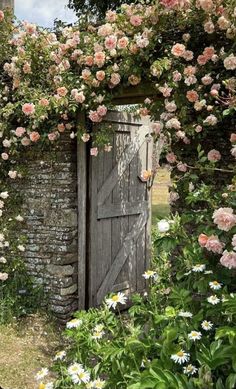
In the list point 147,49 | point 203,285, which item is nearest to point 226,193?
point 203,285

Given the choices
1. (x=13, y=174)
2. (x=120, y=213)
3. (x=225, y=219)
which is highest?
(x=13, y=174)

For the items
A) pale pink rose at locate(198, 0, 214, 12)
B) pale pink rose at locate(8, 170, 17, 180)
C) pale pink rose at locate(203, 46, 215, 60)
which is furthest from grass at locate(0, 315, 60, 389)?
pale pink rose at locate(198, 0, 214, 12)

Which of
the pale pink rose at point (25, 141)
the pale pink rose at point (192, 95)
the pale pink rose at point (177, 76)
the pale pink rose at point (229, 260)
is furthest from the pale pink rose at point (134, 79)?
the pale pink rose at point (229, 260)

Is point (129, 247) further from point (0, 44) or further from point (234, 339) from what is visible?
point (234, 339)

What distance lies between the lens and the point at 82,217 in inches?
197

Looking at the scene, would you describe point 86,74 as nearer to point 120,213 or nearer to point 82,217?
point 82,217

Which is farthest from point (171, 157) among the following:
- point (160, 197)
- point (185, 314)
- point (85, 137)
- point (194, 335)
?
point (160, 197)

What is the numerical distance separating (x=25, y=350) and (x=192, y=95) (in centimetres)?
286

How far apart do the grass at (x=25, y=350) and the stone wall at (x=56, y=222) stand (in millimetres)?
259

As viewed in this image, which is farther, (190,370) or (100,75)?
(100,75)

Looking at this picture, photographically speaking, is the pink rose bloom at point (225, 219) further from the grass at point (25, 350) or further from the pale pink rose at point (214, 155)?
the grass at point (25, 350)

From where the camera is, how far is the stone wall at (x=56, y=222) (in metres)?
4.90

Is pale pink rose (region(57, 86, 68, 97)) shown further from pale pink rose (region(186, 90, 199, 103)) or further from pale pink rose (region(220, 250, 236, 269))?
pale pink rose (region(220, 250, 236, 269))

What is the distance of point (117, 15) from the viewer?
4.14 metres
